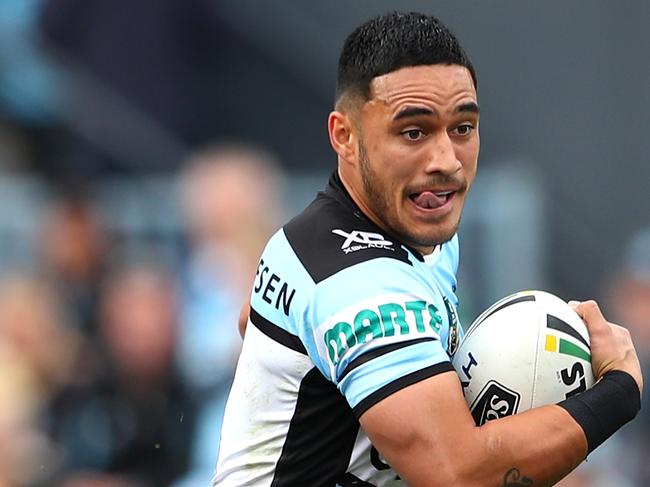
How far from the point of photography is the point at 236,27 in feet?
38.9

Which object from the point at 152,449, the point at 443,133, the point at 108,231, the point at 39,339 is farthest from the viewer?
the point at 108,231

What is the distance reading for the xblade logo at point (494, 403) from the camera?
455cm

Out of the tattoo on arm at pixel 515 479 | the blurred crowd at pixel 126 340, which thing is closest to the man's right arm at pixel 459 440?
the tattoo on arm at pixel 515 479

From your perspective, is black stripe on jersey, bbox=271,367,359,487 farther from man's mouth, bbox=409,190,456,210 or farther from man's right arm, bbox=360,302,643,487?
man's mouth, bbox=409,190,456,210

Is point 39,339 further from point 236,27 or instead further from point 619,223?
point 619,223

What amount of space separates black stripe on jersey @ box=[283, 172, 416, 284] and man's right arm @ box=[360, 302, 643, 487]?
0.46 meters

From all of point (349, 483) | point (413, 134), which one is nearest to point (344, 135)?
point (413, 134)

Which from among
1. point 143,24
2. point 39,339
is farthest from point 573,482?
point 143,24

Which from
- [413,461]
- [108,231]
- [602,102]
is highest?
[602,102]

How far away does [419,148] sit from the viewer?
4.54m

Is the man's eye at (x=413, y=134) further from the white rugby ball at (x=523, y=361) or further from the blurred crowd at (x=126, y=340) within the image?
the blurred crowd at (x=126, y=340)

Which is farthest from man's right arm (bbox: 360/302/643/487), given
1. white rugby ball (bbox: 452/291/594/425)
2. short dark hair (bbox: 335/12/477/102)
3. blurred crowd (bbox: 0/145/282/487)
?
blurred crowd (bbox: 0/145/282/487)

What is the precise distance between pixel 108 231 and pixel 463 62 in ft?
19.0

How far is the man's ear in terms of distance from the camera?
4715 millimetres
